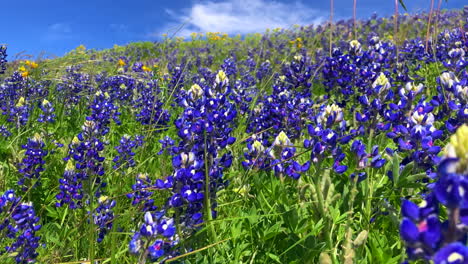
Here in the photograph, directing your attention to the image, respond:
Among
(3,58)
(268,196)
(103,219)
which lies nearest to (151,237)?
(103,219)

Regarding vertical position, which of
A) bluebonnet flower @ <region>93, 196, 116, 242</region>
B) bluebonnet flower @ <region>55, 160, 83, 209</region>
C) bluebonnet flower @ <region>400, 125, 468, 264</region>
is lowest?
bluebonnet flower @ <region>93, 196, 116, 242</region>

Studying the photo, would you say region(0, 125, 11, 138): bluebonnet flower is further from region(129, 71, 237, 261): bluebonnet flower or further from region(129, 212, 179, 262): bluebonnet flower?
region(129, 212, 179, 262): bluebonnet flower

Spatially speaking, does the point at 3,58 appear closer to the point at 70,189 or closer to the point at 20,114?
the point at 20,114

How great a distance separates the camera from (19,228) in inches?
101

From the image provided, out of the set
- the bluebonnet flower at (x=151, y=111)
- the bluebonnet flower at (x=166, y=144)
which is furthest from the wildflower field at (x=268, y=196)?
the bluebonnet flower at (x=151, y=111)

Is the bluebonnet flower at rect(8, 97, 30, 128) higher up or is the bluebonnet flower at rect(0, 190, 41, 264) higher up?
the bluebonnet flower at rect(8, 97, 30, 128)

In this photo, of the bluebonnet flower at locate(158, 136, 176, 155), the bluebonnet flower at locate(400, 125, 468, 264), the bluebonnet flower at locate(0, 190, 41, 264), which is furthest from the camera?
the bluebonnet flower at locate(158, 136, 176, 155)

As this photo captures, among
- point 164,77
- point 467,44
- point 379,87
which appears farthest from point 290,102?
point 164,77

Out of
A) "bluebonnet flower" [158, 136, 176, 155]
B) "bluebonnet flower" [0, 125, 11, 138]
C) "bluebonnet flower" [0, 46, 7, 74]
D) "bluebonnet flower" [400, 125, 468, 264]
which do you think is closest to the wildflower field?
"bluebonnet flower" [400, 125, 468, 264]

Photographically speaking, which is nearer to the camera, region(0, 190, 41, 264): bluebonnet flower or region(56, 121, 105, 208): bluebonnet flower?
region(0, 190, 41, 264): bluebonnet flower

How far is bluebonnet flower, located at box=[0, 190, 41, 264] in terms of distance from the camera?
2.51 meters

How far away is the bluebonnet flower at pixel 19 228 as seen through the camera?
2506 millimetres

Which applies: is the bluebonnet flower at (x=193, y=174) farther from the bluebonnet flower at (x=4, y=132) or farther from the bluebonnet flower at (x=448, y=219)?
the bluebonnet flower at (x=4, y=132)

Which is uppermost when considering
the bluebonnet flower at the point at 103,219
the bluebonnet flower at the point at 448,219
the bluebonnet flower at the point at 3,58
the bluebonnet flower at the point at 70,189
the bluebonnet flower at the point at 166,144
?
the bluebonnet flower at the point at 3,58
